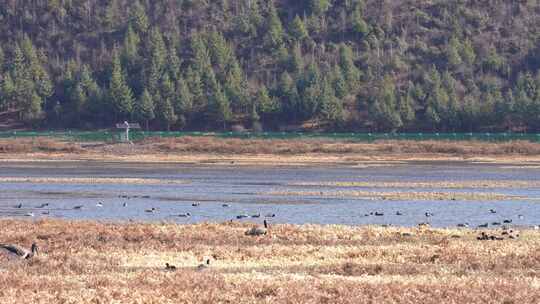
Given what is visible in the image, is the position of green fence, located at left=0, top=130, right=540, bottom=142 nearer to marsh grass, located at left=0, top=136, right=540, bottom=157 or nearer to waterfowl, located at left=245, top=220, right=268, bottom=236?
marsh grass, located at left=0, top=136, right=540, bottom=157

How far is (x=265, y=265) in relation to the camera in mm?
25719

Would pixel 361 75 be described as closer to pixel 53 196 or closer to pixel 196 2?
pixel 196 2

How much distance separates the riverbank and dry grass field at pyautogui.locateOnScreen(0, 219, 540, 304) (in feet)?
189

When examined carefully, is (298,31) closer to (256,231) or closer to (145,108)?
(145,108)

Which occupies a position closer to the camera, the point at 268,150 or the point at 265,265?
the point at 265,265

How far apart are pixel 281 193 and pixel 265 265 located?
28204 mm

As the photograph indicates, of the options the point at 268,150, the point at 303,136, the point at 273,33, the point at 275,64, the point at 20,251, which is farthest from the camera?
the point at 273,33

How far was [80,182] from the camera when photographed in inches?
2489

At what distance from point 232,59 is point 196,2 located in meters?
28.1

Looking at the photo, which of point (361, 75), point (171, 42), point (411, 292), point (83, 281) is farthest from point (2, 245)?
point (171, 42)

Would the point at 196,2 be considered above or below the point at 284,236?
above

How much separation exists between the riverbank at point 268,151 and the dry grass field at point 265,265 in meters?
57.5

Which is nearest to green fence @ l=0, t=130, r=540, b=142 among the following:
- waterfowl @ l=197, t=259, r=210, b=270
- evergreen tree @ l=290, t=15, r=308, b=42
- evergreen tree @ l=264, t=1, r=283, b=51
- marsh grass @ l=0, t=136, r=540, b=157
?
marsh grass @ l=0, t=136, r=540, b=157

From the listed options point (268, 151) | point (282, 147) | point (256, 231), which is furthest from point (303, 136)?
point (256, 231)
